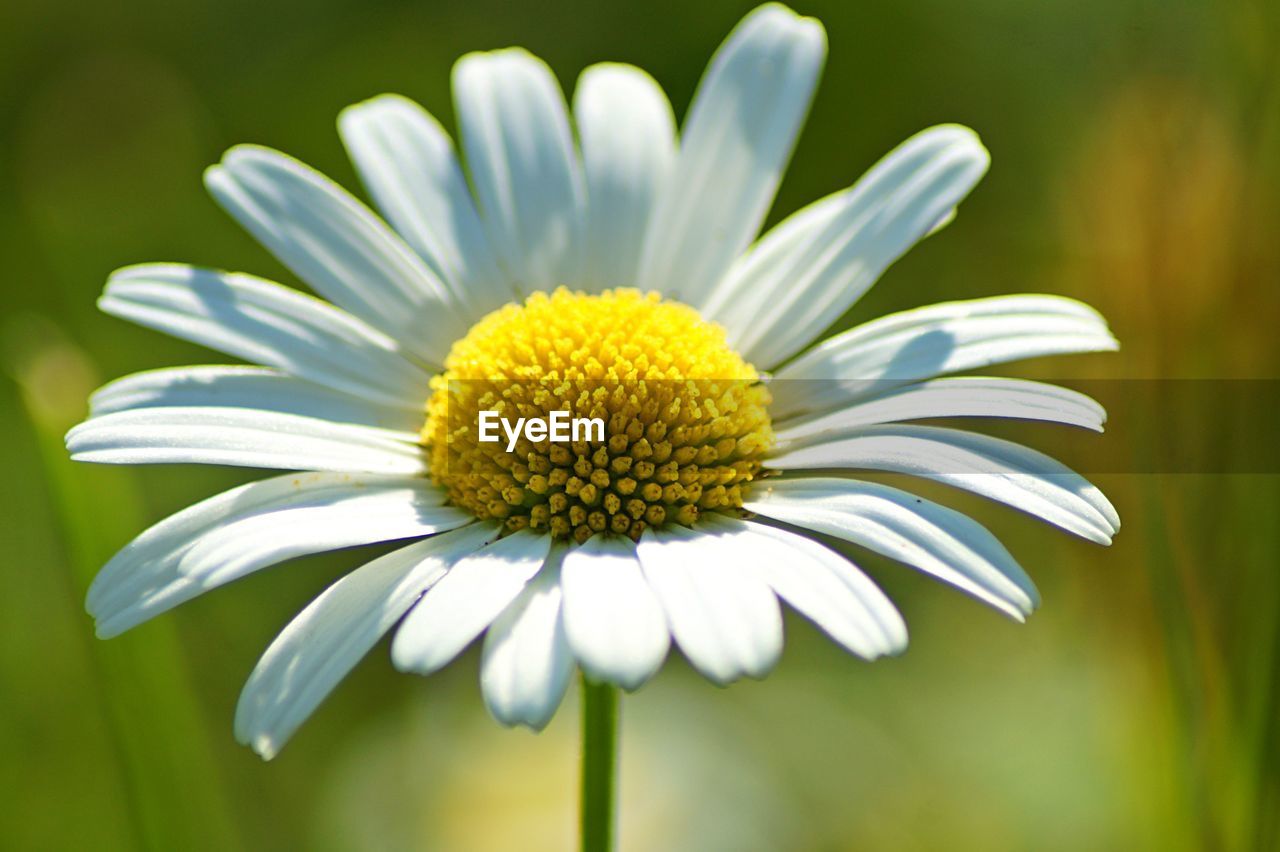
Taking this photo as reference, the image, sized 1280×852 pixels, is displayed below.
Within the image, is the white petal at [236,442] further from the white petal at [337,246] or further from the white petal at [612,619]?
the white petal at [612,619]

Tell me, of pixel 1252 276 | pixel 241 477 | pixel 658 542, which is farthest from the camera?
pixel 241 477

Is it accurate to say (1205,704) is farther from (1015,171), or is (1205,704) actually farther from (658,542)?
(1015,171)

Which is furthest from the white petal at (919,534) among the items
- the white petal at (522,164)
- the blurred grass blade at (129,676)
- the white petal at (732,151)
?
the blurred grass blade at (129,676)

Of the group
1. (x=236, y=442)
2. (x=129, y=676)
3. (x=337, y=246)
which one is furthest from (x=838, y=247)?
(x=129, y=676)

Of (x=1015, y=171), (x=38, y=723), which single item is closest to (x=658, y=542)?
(x=38, y=723)

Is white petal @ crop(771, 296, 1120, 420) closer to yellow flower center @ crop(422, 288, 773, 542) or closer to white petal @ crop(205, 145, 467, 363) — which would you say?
yellow flower center @ crop(422, 288, 773, 542)

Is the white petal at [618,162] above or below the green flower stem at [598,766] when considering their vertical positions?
above

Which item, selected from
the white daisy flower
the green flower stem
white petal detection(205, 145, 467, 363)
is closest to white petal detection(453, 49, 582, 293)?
the white daisy flower
